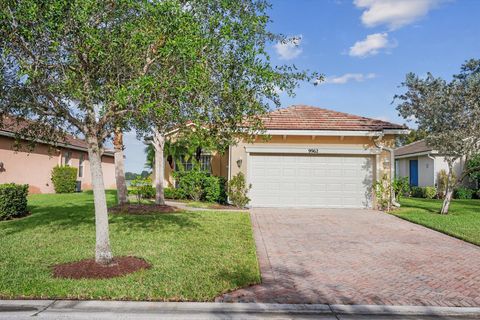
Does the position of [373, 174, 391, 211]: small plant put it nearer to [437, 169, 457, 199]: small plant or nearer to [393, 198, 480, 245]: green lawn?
[393, 198, 480, 245]: green lawn

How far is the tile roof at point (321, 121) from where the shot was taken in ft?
57.6

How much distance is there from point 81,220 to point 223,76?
807cm

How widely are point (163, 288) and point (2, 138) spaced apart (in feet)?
57.5

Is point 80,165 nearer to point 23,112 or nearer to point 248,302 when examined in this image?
point 23,112

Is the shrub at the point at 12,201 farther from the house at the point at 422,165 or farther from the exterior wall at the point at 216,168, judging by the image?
the house at the point at 422,165

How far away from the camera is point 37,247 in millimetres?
8547

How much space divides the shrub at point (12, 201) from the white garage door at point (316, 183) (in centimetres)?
895

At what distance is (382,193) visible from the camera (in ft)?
56.0

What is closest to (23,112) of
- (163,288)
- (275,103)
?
(163,288)

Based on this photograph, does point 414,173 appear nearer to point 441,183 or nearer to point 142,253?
point 441,183

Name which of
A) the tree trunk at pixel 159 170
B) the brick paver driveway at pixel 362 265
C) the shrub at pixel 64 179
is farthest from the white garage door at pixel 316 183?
the shrub at pixel 64 179

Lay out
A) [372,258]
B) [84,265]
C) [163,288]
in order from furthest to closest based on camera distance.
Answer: [372,258]
[84,265]
[163,288]

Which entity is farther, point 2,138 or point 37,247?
point 2,138

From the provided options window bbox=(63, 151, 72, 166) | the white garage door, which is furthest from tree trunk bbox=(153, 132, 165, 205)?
window bbox=(63, 151, 72, 166)
